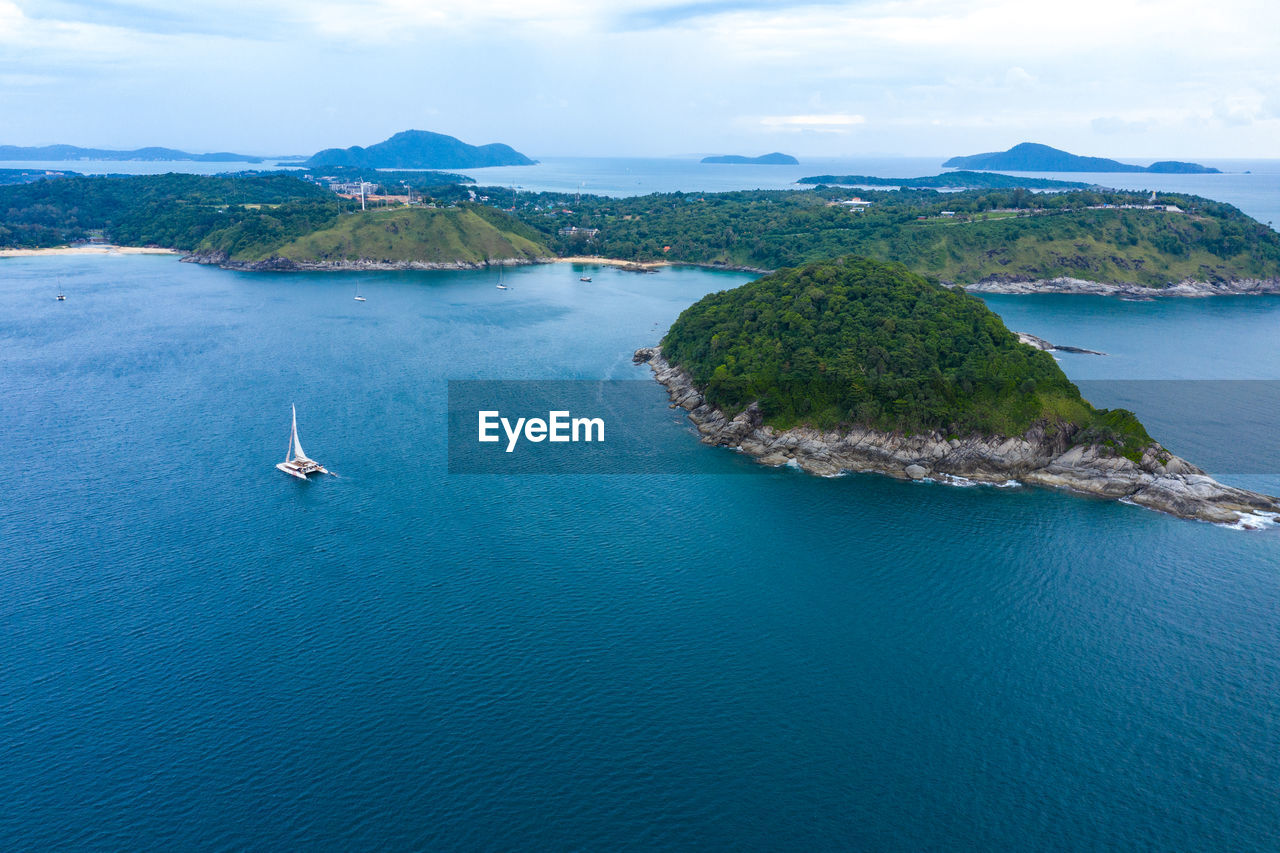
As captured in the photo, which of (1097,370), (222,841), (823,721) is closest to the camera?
(222,841)

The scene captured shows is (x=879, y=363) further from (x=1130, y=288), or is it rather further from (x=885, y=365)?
(x=1130, y=288)

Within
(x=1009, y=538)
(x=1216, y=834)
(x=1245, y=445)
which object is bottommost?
(x=1216, y=834)

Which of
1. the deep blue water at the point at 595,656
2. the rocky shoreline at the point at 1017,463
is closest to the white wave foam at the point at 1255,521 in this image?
the rocky shoreline at the point at 1017,463

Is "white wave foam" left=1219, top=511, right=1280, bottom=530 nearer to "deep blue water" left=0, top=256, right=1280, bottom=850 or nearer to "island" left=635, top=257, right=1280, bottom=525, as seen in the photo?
"island" left=635, top=257, right=1280, bottom=525

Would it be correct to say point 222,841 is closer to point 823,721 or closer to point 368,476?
point 823,721

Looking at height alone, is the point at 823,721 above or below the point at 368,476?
below

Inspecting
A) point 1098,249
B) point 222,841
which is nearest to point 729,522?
point 222,841

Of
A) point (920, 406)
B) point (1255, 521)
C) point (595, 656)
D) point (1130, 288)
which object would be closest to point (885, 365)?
point (920, 406)

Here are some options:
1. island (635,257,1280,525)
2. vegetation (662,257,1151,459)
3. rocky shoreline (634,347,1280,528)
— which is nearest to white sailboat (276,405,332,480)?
rocky shoreline (634,347,1280,528)
